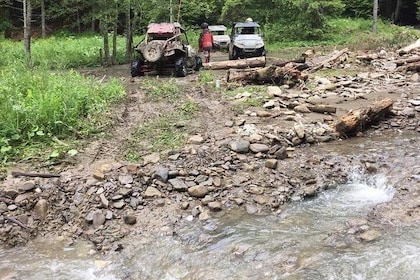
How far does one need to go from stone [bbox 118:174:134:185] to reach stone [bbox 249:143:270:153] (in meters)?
2.35

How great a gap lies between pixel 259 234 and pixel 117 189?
90.6 inches

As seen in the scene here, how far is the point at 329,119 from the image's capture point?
9.80 m

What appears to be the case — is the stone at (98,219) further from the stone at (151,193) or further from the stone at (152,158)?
the stone at (152,158)

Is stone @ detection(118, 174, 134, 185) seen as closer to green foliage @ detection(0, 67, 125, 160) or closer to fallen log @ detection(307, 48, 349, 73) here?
green foliage @ detection(0, 67, 125, 160)

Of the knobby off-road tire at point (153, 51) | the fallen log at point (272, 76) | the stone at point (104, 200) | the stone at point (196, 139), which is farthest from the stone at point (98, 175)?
the knobby off-road tire at point (153, 51)

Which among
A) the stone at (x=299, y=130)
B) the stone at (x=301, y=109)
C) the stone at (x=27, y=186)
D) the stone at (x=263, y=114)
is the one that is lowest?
the stone at (x=27, y=186)

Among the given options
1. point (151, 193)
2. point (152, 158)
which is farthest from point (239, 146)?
point (151, 193)

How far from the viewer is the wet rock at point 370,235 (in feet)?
17.7

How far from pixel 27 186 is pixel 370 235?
4.91 m

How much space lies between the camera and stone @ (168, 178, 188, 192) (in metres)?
6.74

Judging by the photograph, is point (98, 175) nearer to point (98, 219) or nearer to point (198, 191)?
point (98, 219)

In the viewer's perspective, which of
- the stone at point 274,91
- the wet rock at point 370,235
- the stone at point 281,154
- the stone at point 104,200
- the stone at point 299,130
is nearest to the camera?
the wet rock at point 370,235

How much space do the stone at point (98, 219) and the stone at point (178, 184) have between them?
1.21m

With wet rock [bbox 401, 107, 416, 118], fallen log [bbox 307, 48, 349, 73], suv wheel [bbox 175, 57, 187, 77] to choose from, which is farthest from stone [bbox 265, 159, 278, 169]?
fallen log [bbox 307, 48, 349, 73]
